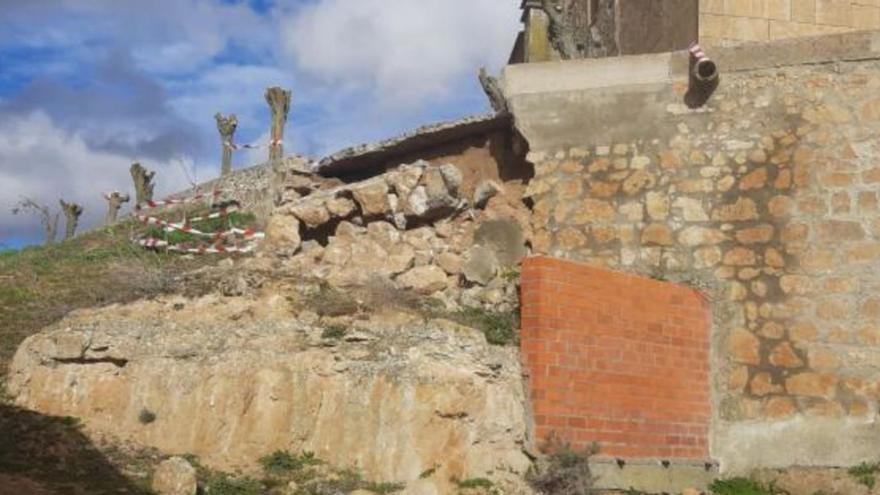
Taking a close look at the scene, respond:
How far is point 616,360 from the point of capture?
29.4 ft

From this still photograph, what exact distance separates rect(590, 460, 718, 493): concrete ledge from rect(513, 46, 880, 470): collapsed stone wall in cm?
39

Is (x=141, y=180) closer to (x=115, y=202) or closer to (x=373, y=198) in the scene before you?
(x=115, y=202)

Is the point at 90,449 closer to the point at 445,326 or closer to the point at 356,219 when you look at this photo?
the point at 445,326

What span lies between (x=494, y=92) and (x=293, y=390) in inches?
176

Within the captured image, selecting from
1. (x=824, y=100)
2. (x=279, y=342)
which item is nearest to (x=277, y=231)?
(x=279, y=342)

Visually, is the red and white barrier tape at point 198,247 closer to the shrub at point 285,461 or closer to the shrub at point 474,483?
the shrub at point 285,461

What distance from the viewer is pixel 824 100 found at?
984 cm

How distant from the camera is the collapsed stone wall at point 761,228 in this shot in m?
9.38

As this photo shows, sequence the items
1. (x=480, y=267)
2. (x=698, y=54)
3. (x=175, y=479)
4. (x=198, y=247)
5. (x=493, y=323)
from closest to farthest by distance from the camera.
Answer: (x=175, y=479) < (x=493, y=323) < (x=480, y=267) < (x=698, y=54) < (x=198, y=247)

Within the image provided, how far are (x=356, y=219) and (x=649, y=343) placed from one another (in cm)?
377

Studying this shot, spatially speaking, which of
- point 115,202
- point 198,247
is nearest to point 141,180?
point 115,202

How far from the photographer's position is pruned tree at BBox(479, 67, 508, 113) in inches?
426

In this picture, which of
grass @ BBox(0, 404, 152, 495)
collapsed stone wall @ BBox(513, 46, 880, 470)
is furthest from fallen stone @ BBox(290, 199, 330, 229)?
grass @ BBox(0, 404, 152, 495)

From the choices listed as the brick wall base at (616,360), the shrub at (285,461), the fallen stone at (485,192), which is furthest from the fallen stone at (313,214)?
the shrub at (285,461)
